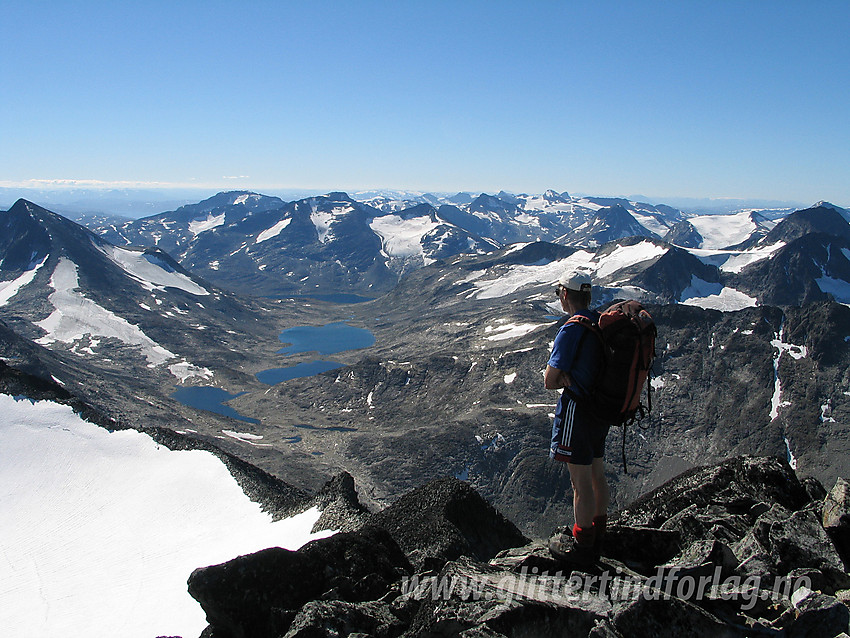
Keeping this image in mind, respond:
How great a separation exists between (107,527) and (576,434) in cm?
3975

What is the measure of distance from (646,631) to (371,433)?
125 m

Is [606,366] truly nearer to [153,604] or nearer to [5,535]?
[153,604]

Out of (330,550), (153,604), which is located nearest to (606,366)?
(330,550)

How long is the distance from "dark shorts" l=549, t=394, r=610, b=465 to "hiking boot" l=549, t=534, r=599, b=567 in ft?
5.47

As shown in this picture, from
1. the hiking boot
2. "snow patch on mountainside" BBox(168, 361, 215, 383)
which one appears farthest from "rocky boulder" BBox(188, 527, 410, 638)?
"snow patch on mountainside" BBox(168, 361, 215, 383)

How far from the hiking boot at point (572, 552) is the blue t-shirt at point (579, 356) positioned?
299 centimetres

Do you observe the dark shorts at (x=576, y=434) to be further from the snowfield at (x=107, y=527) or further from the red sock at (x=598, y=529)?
the snowfield at (x=107, y=527)

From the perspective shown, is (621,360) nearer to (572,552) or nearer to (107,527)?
(572,552)

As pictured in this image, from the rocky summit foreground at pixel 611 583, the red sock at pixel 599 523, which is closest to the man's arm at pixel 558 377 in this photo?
the red sock at pixel 599 523

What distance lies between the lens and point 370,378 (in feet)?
525

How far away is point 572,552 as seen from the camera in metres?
11.0

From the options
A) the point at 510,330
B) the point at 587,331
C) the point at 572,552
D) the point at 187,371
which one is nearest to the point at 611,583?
the point at 572,552

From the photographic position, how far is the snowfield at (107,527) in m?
28.1

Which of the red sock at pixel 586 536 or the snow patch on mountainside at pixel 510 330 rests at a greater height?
the red sock at pixel 586 536
